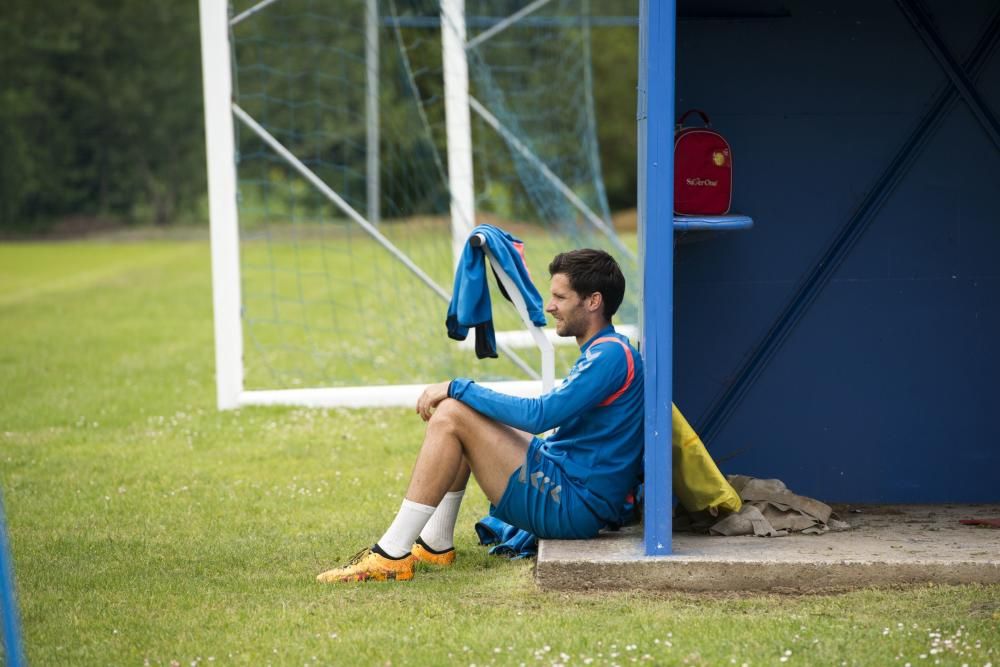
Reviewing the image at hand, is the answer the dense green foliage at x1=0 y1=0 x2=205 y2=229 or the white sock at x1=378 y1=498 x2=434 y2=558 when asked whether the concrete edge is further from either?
the dense green foliage at x1=0 y1=0 x2=205 y2=229

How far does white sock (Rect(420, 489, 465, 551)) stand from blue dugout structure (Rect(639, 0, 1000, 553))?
3.92ft

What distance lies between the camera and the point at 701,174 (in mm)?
5539

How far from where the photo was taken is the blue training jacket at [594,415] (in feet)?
17.2

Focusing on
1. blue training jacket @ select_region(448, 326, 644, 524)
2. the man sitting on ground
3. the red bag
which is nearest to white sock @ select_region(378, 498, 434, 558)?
the man sitting on ground

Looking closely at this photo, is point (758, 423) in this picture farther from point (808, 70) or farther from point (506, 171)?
point (506, 171)

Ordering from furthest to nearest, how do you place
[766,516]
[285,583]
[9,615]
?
[766,516]
[285,583]
[9,615]

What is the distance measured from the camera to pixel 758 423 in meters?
6.33

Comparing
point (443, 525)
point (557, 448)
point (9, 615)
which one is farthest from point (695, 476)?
point (9, 615)

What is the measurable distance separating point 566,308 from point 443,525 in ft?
3.70

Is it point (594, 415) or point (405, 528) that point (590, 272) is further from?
point (405, 528)

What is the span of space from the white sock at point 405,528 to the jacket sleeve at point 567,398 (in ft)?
1.57

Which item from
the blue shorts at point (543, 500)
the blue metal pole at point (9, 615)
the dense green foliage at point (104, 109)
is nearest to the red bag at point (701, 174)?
the blue shorts at point (543, 500)

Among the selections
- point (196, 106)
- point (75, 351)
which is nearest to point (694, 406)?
point (75, 351)

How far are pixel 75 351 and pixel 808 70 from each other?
365 inches
